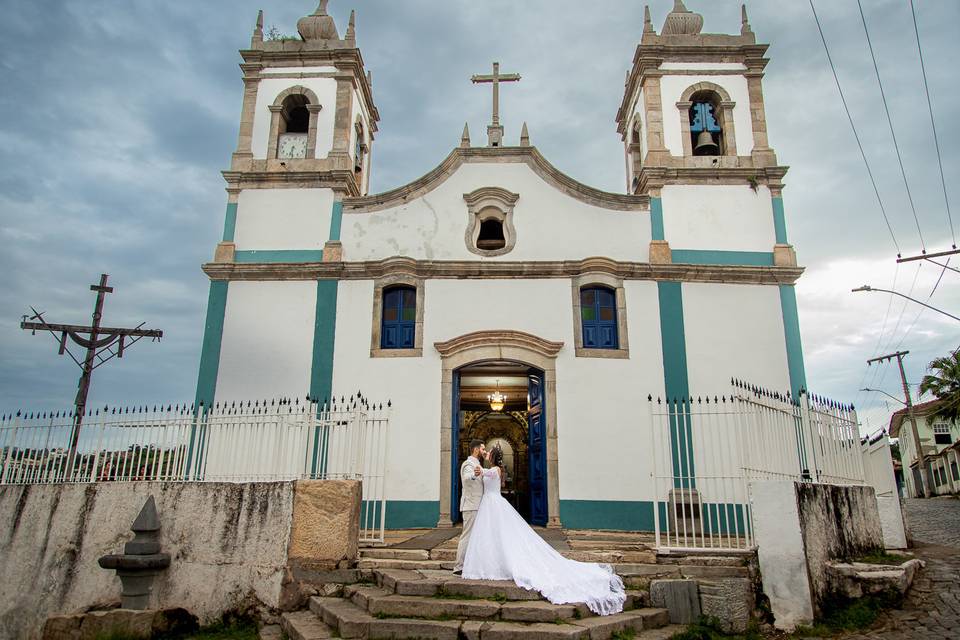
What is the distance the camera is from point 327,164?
40.9 ft

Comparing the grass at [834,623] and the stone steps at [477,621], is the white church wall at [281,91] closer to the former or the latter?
the stone steps at [477,621]

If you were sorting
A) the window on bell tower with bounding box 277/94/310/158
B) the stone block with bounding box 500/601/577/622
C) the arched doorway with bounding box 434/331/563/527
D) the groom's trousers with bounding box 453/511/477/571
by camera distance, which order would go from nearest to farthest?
the stone block with bounding box 500/601/577/622 < the groom's trousers with bounding box 453/511/477/571 < the arched doorway with bounding box 434/331/563/527 < the window on bell tower with bounding box 277/94/310/158

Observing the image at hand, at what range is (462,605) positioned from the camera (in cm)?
562

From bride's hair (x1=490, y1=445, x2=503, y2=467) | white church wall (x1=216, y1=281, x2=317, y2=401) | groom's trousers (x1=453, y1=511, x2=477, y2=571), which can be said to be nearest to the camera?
groom's trousers (x1=453, y1=511, x2=477, y2=571)

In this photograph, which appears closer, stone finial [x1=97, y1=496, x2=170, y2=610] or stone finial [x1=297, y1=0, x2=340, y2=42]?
stone finial [x1=97, y1=496, x2=170, y2=610]

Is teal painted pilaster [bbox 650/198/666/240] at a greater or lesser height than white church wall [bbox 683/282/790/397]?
greater

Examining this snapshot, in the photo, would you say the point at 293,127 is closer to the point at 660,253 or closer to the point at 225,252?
→ the point at 225,252

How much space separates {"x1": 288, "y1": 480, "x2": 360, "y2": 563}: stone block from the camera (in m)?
6.82

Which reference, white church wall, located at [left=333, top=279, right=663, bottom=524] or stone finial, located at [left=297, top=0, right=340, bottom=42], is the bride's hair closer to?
white church wall, located at [left=333, top=279, right=663, bottom=524]

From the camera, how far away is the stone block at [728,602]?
5.80 meters

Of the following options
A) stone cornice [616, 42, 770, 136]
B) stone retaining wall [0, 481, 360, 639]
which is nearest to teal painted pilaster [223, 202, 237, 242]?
stone retaining wall [0, 481, 360, 639]

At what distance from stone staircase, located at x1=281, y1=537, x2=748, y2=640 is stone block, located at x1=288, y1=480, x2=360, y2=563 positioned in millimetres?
206

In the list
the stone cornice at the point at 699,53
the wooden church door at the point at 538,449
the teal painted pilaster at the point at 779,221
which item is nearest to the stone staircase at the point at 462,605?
the wooden church door at the point at 538,449

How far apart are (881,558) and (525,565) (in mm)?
4273
